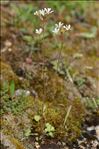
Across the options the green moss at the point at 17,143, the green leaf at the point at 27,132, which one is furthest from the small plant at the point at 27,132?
the green moss at the point at 17,143

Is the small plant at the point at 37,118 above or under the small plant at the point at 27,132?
above

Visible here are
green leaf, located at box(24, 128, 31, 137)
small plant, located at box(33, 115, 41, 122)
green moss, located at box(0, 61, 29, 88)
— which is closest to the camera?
green leaf, located at box(24, 128, 31, 137)

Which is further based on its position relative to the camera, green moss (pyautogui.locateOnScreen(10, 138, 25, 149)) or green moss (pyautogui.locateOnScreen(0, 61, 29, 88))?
green moss (pyautogui.locateOnScreen(0, 61, 29, 88))

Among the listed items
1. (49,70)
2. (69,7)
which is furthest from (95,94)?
(69,7)

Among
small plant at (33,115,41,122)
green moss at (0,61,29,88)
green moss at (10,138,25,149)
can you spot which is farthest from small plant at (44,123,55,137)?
Answer: green moss at (0,61,29,88)

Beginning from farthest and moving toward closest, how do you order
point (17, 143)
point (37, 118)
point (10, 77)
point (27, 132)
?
point (10, 77), point (37, 118), point (27, 132), point (17, 143)

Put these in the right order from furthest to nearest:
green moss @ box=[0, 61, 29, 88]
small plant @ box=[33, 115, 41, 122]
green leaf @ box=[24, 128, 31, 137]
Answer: green moss @ box=[0, 61, 29, 88] < small plant @ box=[33, 115, 41, 122] < green leaf @ box=[24, 128, 31, 137]

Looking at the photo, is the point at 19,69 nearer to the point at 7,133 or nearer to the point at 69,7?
the point at 7,133

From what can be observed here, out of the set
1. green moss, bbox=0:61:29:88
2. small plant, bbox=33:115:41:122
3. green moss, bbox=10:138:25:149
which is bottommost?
green moss, bbox=10:138:25:149

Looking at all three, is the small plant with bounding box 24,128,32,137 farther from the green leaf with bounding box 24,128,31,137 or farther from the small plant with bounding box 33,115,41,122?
the small plant with bounding box 33,115,41,122

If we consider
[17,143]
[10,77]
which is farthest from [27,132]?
[10,77]

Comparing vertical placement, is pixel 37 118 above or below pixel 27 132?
above

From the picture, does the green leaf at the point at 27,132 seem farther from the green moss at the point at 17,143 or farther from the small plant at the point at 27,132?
the green moss at the point at 17,143

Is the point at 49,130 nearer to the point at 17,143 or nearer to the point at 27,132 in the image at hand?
the point at 27,132
